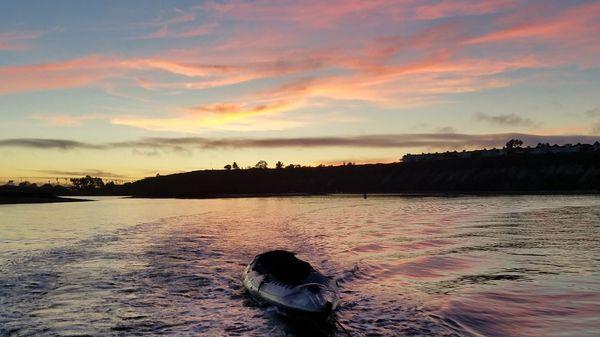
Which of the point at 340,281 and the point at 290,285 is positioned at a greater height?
→ the point at 290,285

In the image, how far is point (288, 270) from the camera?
2242 centimetres

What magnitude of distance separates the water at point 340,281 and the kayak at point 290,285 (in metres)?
0.65

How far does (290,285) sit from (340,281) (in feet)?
23.8

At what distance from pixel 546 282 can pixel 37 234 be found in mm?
50218

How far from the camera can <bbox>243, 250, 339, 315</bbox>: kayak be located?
18.8 metres

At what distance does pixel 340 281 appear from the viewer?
27281 mm

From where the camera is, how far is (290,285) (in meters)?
20.7

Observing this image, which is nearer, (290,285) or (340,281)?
(290,285)

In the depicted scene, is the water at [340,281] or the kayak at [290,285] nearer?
the water at [340,281]

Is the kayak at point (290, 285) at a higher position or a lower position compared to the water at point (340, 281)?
higher

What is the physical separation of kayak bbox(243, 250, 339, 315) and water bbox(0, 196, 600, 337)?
65cm

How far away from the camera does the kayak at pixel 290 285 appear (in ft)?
61.7

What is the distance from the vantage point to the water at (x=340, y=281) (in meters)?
18.2

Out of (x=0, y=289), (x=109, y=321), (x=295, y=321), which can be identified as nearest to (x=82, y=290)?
(x=0, y=289)
